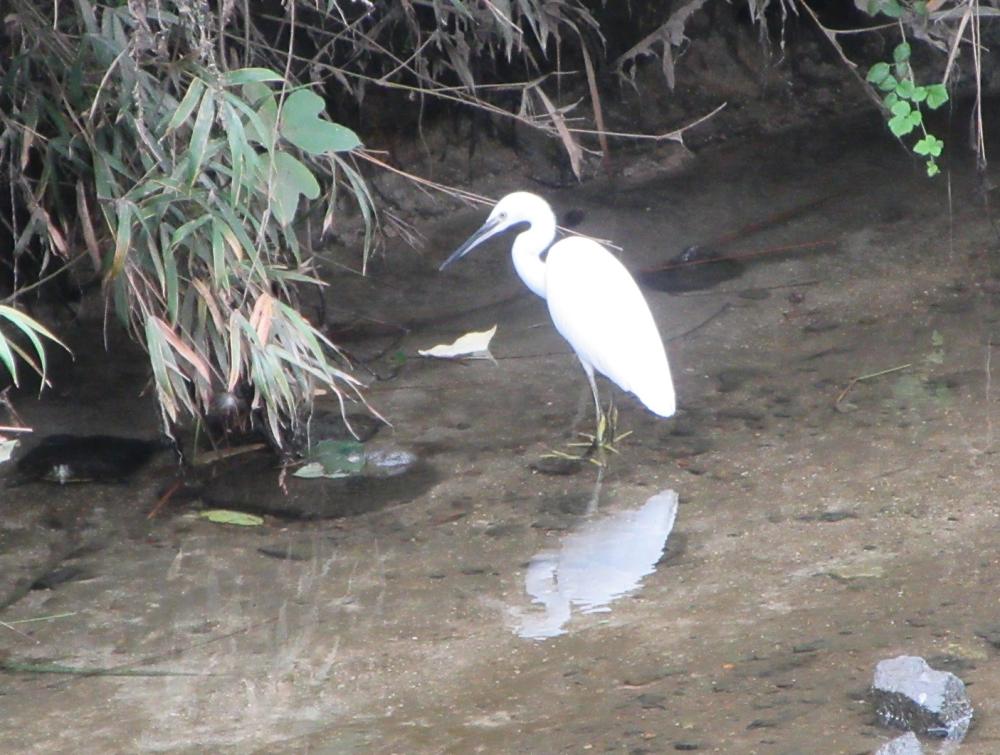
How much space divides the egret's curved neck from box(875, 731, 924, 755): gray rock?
8.18 feet

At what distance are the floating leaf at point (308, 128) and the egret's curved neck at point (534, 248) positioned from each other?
1.53 m

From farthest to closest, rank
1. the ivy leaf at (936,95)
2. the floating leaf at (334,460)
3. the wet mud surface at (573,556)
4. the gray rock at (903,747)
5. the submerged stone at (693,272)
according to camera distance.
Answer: the submerged stone at (693,272)
the ivy leaf at (936,95)
the floating leaf at (334,460)
the wet mud surface at (573,556)
the gray rock at (903,747)

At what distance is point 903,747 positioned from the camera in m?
→ 2.12

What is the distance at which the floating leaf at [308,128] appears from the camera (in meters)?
2.95

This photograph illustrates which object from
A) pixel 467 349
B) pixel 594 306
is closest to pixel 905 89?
pixel 594 306

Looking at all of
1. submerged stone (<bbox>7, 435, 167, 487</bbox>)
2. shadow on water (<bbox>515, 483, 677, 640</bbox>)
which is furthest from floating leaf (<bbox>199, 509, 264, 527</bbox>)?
shadow on water (<bbox>515, 483, 677, 640</bbox>)

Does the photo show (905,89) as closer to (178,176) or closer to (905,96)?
(905,96)

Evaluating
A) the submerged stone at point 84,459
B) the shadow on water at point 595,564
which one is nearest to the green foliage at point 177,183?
the submerged stone at point 84,459

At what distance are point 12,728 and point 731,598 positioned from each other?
4.78 ft

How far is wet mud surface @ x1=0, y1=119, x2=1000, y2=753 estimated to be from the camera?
2455 mm

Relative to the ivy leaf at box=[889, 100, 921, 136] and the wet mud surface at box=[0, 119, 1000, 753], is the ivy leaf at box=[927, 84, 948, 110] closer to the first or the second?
the ivy leaf at box=[889, 100, 921, 136]

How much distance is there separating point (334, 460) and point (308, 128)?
1.13 m

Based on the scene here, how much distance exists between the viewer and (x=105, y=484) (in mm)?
3670

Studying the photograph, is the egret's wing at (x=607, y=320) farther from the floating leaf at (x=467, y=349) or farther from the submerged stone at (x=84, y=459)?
the submerged stone at (x=84, y=459)
